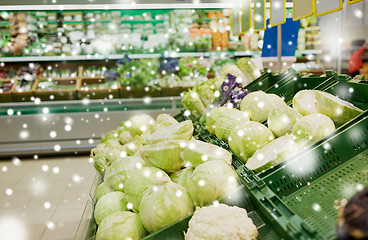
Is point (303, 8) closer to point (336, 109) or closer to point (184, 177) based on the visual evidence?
point (336, 109)

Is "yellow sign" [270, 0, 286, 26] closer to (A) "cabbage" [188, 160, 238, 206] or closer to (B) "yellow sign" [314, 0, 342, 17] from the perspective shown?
(B) "yellow sign" [314, 0, 342, 17]

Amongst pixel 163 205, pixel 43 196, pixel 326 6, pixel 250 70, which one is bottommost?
pixel 43 196

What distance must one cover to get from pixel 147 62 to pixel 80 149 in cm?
182

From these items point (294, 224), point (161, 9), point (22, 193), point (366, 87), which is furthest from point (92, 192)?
point (161, 9)

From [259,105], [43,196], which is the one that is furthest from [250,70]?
[43,196]

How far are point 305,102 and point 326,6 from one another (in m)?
0.62

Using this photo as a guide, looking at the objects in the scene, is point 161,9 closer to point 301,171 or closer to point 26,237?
point 26,237

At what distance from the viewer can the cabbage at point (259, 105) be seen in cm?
198

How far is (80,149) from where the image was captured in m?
5.35

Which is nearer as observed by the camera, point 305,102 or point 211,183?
point 211,183

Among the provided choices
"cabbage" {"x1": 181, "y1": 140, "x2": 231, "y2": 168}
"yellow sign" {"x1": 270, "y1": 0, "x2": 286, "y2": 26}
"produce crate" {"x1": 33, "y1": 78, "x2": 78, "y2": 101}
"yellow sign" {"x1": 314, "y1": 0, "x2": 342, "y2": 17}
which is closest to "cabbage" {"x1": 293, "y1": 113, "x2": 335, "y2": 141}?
"cabbage" {"x1": 181, "y1": 140, "x2": 231, "y2": 168}

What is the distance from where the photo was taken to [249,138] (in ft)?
5.33

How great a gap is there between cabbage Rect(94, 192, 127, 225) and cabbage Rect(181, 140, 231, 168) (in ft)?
1.30

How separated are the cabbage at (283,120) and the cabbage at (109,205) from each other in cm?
87
